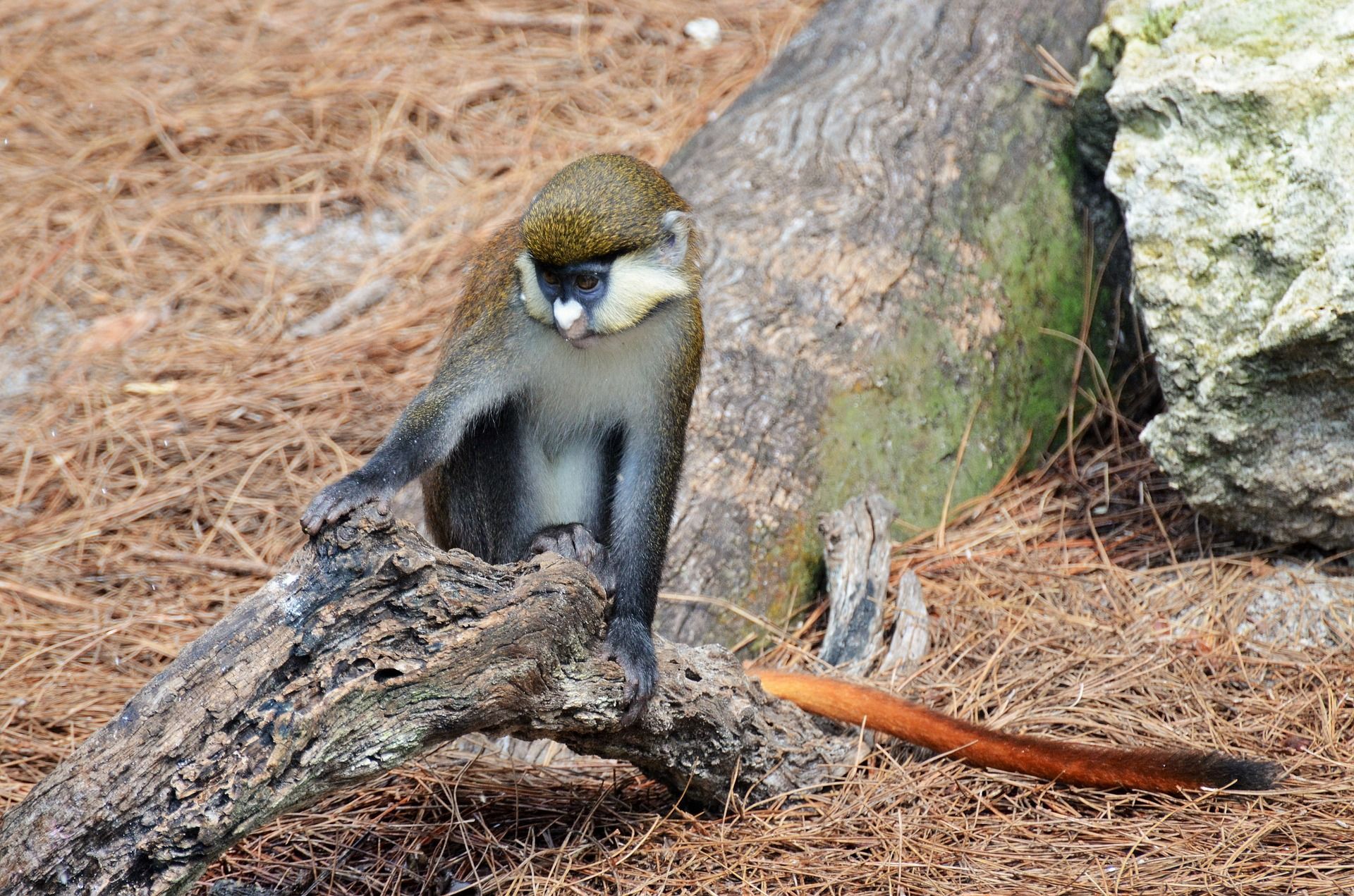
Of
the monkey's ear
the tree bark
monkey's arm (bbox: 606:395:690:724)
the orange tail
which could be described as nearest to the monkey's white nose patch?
the monkey's ear

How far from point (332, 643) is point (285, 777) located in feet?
0.81

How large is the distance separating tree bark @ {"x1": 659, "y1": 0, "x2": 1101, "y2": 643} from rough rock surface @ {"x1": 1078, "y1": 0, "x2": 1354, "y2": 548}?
2.63ft

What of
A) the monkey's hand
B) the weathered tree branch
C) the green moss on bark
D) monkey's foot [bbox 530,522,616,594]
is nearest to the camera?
the weathered tree branch

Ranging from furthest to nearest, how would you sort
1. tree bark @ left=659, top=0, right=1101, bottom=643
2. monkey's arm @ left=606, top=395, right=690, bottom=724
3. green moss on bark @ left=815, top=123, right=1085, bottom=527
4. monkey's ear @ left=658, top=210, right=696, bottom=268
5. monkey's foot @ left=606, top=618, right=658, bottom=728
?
green moss on bark @ left=815, top=123, right=1085, bottom=527 → tree bark @ left=659, top=0, right=1101, bottom=643 → monkey's arm @ left=606, top=395, right=690, bottom=724 → monkey's ear @ left=658, top=210, right=696, bottom=268 → monkey's foot @ left=606, top=618, right=658, bottom=728

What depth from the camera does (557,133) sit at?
626 centimetres

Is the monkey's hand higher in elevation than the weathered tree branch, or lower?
higher

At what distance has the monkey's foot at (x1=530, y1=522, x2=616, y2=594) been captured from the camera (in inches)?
137

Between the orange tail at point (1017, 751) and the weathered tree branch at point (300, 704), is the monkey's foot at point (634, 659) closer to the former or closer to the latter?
the weathered tree branch at point (300, 704)

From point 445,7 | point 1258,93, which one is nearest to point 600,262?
point 1258,93

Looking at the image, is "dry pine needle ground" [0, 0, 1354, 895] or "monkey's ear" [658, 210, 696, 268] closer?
"dry pine needle ground" [0, 0, 1354, 895]

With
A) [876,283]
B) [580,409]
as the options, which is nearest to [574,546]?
[580,409]

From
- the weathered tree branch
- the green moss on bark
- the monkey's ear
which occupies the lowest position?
the green moss on bark

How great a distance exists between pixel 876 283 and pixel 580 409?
1.61 metres

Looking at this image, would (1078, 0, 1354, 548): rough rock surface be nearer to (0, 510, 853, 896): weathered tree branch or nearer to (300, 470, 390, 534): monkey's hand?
(0, 510, 853, 896): weathered tree branch
